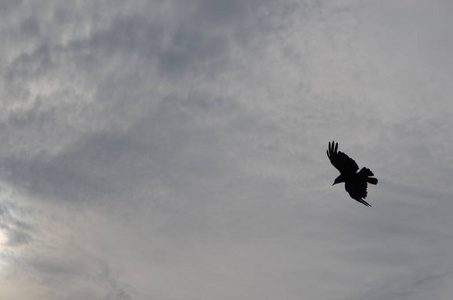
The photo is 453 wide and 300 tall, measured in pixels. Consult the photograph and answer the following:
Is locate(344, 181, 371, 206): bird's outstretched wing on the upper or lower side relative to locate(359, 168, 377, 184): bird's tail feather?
lower

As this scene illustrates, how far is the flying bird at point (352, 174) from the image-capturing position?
32594 mm

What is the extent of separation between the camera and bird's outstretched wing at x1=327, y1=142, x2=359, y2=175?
107 ft

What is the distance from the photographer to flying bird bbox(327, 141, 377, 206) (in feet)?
107

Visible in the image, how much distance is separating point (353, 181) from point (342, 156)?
84.8 inches

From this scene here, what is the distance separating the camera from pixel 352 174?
33.0 m

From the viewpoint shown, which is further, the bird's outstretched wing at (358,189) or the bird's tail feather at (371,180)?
the bird's outstretched wing at (358,189)

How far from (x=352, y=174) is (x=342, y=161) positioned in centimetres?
129

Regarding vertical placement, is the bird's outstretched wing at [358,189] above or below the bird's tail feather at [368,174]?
below

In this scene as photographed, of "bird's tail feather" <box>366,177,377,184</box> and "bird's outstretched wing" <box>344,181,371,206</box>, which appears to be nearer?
"bird's tail feather" <box>366,177,377,184</box>

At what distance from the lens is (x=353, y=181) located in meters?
33.1

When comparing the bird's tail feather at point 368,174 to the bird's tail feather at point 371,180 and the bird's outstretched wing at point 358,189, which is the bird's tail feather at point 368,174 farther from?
the bird's outstretched wing at point 358,189

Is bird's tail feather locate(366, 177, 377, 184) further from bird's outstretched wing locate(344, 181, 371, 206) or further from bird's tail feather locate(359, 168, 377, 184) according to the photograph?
bird's outstretched wing locate(344, 181, 371, 206)

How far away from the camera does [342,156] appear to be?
32.9m

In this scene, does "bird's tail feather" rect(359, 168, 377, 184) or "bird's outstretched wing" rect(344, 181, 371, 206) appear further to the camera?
"bird's outstretched wing" rect(344, 181, 371, 206)
